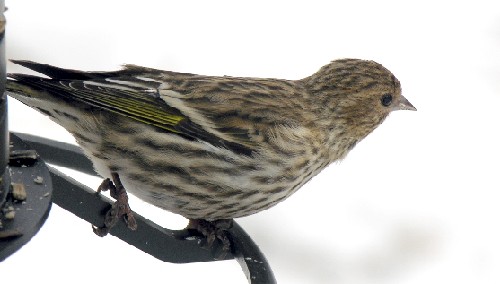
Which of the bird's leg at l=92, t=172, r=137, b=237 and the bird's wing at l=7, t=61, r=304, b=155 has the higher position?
the bird's wing at l=7, t=61, r=304, b=155

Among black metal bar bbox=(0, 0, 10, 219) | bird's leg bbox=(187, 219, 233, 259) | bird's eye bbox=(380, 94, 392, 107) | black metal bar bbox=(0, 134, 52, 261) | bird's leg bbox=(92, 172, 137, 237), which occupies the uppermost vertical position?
bird's eye bbox=(380, 94, 392, 107)

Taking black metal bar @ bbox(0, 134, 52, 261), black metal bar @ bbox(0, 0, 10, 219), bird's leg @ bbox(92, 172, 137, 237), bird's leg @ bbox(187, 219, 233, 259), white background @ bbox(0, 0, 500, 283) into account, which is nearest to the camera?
black metal bar @ bbox(0, 134, 52, 261)

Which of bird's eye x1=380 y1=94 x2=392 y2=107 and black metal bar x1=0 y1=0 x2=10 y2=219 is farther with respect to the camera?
bird's eye x1=380 y1=94 x2=392 y2=107

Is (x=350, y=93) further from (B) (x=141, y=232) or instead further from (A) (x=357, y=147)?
(A) (x=357, y=147)

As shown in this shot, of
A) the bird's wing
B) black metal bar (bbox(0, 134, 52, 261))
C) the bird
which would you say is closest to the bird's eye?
the bird

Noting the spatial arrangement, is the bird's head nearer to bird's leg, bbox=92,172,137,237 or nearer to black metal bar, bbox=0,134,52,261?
bird's leg, bbox=92,172,137,237

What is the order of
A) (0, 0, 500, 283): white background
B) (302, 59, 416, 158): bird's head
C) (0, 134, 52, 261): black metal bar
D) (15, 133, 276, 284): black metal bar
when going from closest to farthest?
1. (0, 134, 52, 261): black metal bar
2. (15, 133, 276, 284): black metal bar
3. (302, 59, 416, 158): bird's head
4. (0, 0, 500, 283): white background
